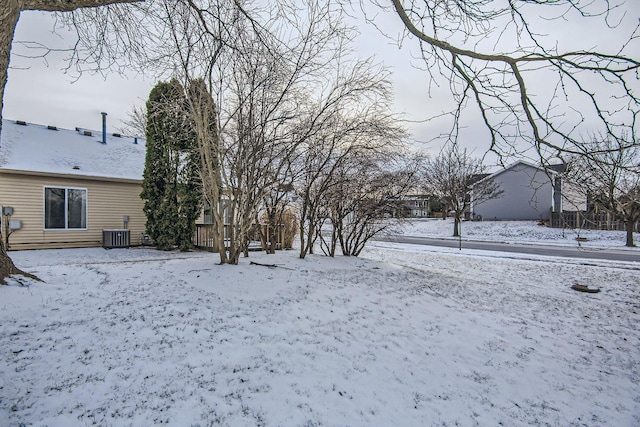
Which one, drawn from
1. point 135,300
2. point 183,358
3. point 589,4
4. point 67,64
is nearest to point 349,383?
point 183,358

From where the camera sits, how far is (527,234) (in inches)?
907

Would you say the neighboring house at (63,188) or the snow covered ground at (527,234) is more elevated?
the neighboring house at (63,188)

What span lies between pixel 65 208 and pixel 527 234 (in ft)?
83.7

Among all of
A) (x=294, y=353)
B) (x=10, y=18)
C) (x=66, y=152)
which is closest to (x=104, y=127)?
(x=66, y=152)

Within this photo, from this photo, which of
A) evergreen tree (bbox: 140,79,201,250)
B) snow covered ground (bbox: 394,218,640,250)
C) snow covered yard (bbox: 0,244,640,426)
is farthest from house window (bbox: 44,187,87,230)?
snow covered ground (bbox: 394,218,640,250)

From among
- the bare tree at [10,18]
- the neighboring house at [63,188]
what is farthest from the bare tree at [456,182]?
the bare tree at [10,18]

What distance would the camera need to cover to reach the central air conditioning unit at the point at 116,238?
40.1 ft

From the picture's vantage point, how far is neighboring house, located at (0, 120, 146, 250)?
11.0 meters

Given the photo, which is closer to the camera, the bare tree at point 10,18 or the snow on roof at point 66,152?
the bare tree at point 10,18

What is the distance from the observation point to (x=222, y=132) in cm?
760

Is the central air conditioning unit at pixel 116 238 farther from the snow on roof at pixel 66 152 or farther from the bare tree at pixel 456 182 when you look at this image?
the bare tree at pixel 456 182

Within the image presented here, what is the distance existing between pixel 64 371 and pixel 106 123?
14831 mm

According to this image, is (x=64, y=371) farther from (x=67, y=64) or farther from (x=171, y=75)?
(x=171, y=75)

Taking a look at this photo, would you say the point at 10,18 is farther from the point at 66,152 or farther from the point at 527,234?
the point at 527,234
